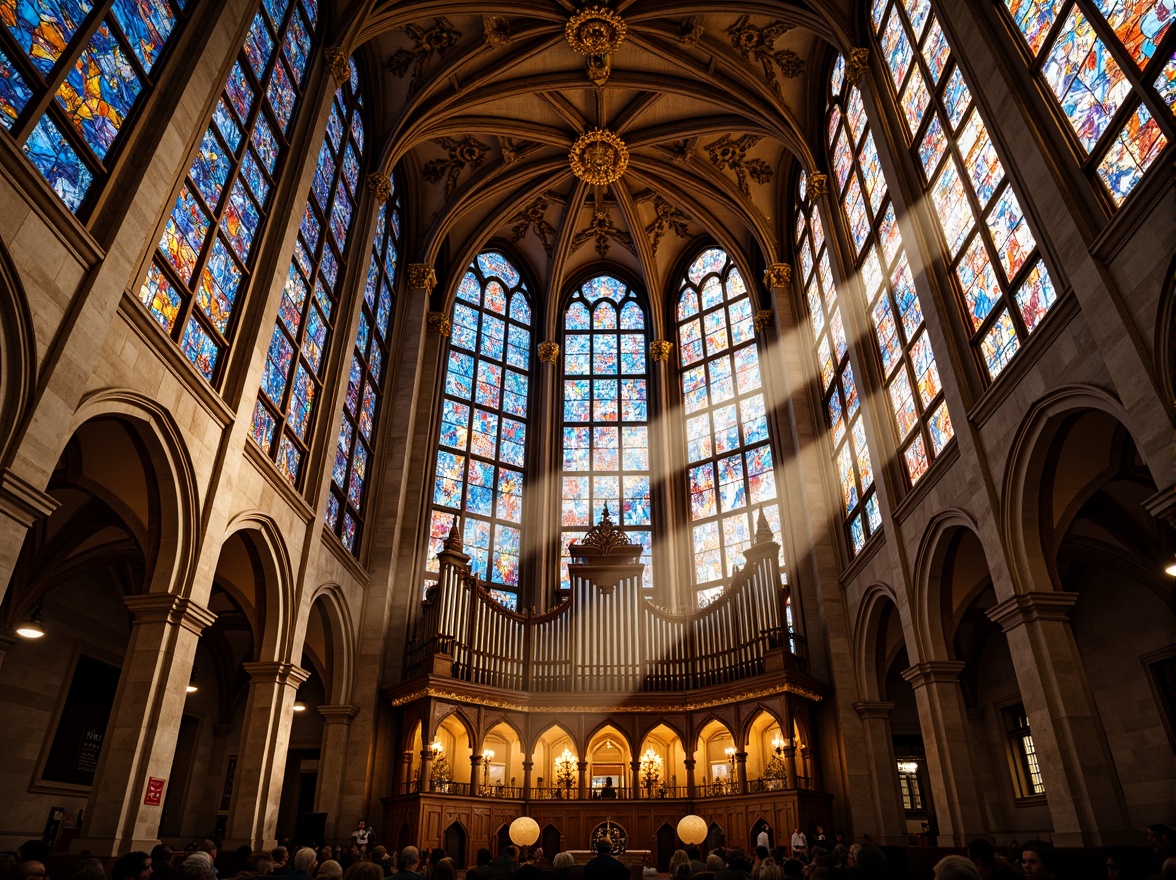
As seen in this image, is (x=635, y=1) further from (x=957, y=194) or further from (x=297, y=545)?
(x=297, y=545)

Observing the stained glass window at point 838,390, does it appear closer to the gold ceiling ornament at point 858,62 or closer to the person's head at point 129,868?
the gold ceiling ornament at point 858,62

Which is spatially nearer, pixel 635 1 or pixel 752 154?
pixel 635 1

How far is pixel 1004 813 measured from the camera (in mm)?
19812

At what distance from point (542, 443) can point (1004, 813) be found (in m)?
15.8

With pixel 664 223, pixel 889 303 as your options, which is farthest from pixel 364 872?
pixel 664 223

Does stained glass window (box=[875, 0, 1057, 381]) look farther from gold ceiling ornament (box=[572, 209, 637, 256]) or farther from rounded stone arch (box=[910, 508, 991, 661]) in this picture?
gold ceiling ornament (box=[572, 209, 637, 256])

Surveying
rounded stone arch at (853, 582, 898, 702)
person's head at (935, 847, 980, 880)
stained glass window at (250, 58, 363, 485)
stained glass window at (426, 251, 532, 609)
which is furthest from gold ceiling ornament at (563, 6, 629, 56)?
person's head at (935, 847, 980, 880)

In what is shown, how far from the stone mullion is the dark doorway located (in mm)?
14932

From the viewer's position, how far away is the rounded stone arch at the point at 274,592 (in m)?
14.8

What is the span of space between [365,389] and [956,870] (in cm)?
1867

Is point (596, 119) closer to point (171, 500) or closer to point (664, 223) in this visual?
point (664, 223)

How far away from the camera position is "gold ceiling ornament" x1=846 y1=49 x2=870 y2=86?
17734 millimetres

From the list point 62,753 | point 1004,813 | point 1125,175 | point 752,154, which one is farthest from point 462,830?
point 752,154

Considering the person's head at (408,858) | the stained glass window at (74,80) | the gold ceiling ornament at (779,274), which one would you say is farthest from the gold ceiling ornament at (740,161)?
the person's head at (408,858)
